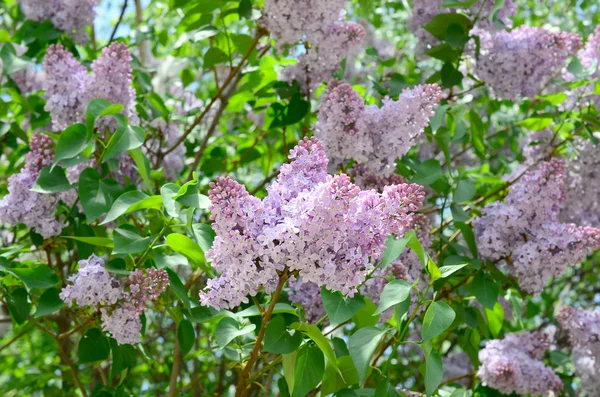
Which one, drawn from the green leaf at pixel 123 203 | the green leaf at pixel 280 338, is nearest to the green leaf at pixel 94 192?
the green leaf at pixel 123 203

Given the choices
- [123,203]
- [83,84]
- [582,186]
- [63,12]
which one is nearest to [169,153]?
[63,12]

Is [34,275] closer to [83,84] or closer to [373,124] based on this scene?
[83,84]

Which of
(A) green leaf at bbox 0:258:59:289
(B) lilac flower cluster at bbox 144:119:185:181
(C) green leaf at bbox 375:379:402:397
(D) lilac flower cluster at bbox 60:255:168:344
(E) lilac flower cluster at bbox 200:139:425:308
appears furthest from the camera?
(B) lilac flower cluster at bbox 144:119:185:181

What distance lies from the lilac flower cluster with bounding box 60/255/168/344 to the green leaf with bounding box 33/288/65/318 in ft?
0.32

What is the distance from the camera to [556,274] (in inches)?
86.8

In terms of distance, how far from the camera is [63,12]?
2838 mm

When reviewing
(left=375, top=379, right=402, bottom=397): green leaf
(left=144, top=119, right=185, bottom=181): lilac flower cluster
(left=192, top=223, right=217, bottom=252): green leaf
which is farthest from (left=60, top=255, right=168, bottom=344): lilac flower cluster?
(left=144, top=119, right=185, bottom=181): lilac flower cluster

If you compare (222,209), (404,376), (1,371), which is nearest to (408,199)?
(222,209)

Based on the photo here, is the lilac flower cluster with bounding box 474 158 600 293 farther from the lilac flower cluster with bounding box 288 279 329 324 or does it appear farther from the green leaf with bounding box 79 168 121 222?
the green leaf with bounding box 79 168 121 222

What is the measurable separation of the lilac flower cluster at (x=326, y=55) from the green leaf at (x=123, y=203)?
1034 millimetres

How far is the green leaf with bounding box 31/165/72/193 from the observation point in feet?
6.70

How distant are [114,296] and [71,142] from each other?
42 centimetres

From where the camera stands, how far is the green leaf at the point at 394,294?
1440 millimetres

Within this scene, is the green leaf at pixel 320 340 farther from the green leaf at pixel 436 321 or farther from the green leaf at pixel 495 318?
the green leaf at pixel 495 318
